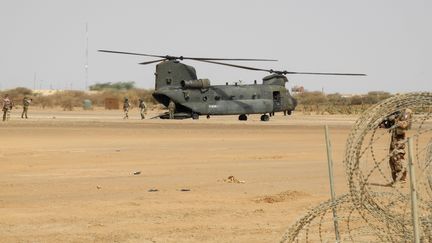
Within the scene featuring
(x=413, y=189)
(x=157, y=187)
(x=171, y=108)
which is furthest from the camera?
(x=171, y=108)

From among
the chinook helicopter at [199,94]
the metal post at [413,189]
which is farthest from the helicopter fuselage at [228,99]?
the metal post at [413,189]

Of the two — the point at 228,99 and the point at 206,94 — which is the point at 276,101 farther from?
the point at 206,94

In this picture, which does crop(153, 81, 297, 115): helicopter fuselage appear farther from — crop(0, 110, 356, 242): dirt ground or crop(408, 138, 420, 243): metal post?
crop(408, 138, 420, 243): metal post

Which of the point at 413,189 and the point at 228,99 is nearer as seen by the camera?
the point at 413,189

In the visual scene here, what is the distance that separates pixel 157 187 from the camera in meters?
17.8

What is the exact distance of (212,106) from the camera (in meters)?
48.2

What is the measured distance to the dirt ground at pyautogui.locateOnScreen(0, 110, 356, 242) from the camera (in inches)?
492

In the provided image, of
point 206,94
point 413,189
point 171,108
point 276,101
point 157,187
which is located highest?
point 206,94

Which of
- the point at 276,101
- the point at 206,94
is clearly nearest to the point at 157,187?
the point at 206,94

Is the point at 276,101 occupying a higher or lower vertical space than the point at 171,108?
higher

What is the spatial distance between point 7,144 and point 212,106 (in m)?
19.3

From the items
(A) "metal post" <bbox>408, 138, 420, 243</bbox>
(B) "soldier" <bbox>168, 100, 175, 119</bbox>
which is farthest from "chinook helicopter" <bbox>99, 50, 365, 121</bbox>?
(A) "metal post" <bbox>408, 138, 420, 243</bbox>

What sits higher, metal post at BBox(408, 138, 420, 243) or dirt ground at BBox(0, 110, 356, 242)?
metal post at BBox(408, 138, 420, 243)

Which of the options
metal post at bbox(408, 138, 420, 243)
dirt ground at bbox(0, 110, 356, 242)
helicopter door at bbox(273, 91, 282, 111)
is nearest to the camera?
metal post at bbox(408, 138, 420, 243)
